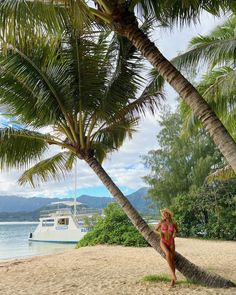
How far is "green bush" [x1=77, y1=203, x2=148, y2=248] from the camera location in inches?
716

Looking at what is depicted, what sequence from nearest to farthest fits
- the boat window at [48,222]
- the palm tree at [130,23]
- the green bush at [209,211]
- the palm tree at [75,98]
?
the palm tree at [130,23]
the palm tree at [75,98]
the green bush at [209,211]
the boat window at [48,222]

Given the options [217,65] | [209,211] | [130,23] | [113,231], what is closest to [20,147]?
[130,23]

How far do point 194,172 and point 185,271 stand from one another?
59.9 feet

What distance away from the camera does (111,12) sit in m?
5.49

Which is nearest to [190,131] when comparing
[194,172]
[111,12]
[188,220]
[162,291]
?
[162,291]

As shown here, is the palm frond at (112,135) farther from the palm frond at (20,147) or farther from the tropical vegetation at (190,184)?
the tropical vegetation at (190,184)

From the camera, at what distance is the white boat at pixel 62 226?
102 ft

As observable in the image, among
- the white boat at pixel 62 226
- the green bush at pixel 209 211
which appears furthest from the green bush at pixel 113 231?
the white boat at pixel 62 226

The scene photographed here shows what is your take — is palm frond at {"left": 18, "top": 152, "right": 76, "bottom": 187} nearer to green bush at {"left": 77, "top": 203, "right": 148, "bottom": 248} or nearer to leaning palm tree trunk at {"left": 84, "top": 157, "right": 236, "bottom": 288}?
leaning palm tree trunk at {"left": 84, "top": 157, "right": 236, "bottom": 288}

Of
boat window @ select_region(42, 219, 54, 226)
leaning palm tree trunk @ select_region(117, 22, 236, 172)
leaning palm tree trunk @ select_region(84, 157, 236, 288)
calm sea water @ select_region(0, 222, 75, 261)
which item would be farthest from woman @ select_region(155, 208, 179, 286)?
boat window @ select_region(42, 219, 54, 226)

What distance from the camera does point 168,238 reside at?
23.8 ft

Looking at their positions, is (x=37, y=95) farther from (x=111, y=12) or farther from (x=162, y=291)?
(x=162, y=291)

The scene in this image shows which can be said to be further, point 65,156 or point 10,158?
point 65,156

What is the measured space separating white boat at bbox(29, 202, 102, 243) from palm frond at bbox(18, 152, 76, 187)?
743 inches
